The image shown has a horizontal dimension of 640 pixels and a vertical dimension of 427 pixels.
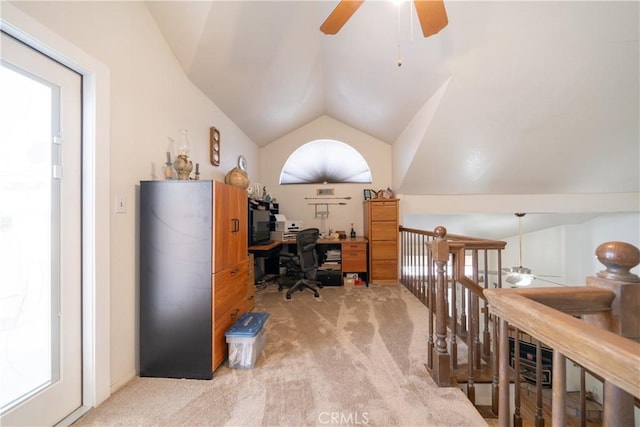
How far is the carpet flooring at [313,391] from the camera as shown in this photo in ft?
4.25

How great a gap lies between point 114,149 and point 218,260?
0.97m

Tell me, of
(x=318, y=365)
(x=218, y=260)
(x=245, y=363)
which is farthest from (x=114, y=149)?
(x=318, y=365)

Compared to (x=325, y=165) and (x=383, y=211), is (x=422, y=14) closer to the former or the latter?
(x=383, y=211)

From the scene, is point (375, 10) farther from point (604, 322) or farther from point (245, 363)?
point (245, 363)

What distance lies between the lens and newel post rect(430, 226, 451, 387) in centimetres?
153

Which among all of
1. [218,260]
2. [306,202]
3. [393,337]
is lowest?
[393,337]

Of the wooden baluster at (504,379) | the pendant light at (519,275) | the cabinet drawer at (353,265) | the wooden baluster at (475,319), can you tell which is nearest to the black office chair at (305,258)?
the cabinet drawer at (353,265)

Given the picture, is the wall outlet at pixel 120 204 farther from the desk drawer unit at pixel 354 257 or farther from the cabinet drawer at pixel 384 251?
the cabinet drawer at pixel 384 251

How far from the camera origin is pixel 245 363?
171cm

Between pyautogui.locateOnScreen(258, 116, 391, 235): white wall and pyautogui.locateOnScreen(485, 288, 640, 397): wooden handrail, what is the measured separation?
3924mm

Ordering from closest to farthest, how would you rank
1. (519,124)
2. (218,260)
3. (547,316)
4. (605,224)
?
(547,316) < (218,260) < (519,124) < (605,224)

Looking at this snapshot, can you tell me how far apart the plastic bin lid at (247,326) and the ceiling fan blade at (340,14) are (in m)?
2.18

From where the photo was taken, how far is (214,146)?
2752 mm

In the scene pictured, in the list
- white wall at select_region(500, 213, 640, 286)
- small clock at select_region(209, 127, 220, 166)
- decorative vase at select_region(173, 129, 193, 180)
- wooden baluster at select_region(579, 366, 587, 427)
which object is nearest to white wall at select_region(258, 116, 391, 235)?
small clock at select_region(209, 127, 220, 166)
